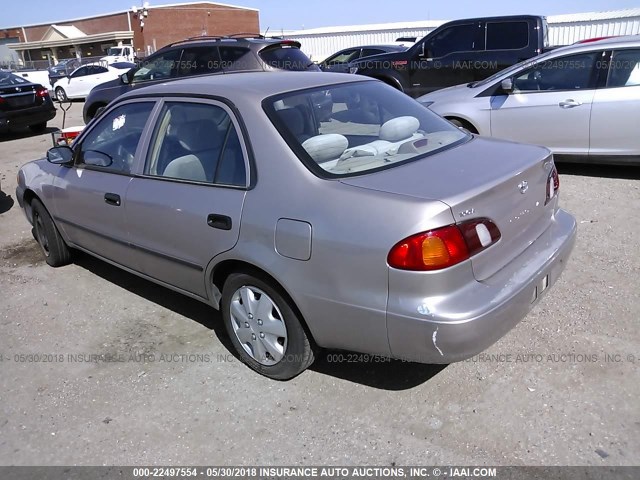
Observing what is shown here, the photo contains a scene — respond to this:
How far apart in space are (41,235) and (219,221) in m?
2.90

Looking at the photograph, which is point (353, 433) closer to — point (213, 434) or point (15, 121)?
point (213, 434)

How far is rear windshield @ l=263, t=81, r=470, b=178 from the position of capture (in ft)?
9.96

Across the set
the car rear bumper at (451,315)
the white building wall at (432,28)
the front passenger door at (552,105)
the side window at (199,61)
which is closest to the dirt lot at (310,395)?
the car rear bumper at (451,315)

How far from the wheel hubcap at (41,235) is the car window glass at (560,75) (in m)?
5.58

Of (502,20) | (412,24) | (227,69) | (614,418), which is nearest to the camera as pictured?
(614,418)

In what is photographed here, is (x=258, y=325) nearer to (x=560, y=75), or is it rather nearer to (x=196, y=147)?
(x=196, y=147)

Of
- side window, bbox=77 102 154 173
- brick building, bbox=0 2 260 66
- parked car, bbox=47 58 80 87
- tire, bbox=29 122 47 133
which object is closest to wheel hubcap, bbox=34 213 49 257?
side window, bbox=77 102 154 173

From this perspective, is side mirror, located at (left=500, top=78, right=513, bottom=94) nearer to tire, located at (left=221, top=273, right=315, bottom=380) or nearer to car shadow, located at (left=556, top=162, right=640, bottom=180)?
car shadow, located at (left=556, top=162, right=640, bottom=180)

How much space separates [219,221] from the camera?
312 centimetres

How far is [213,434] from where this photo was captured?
9.47 feet

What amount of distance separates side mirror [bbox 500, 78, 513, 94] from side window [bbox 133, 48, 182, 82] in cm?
555

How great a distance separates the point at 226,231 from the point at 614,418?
2.18 m

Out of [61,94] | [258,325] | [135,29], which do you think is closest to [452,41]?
[258,325]

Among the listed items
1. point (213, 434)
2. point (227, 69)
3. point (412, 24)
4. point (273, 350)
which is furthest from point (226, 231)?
point (412, 24)
